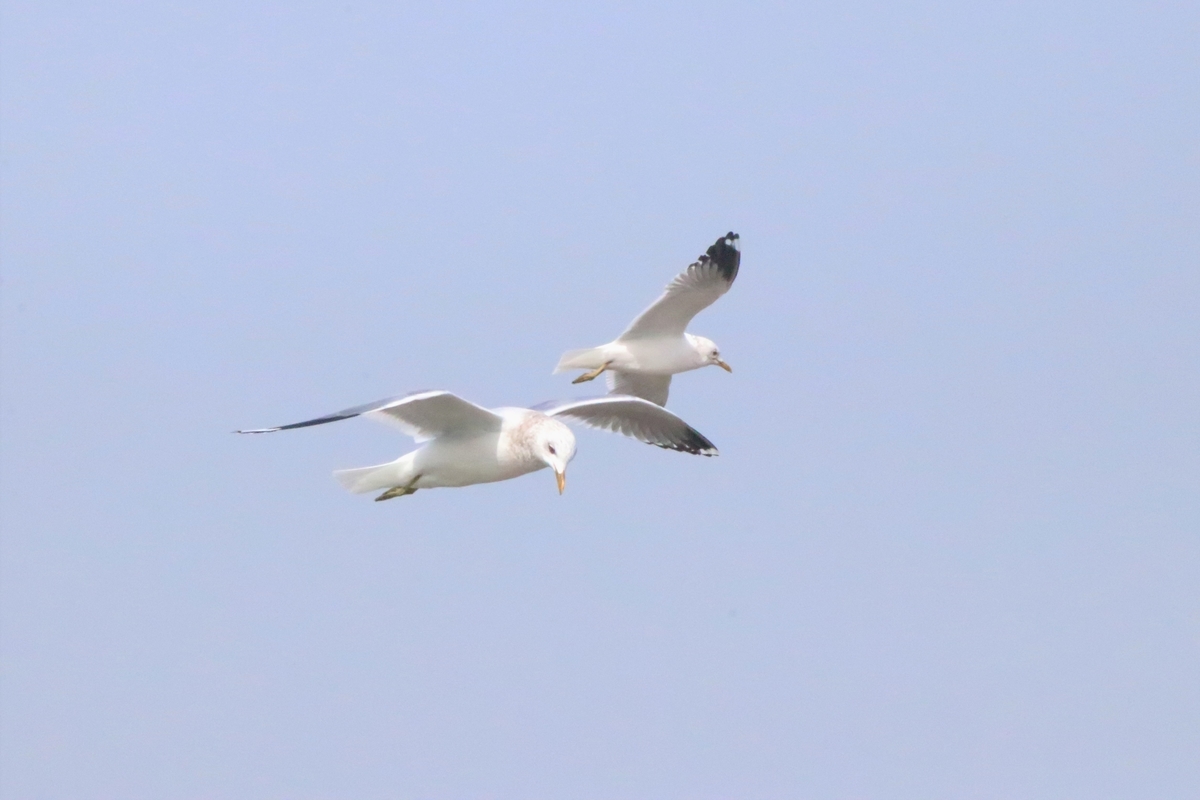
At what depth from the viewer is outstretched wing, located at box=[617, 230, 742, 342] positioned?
34.1 ft

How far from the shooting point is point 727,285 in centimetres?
1061

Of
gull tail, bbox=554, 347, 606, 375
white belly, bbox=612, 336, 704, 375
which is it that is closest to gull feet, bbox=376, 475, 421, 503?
gull tail, bbox=554, 347, 606, 375

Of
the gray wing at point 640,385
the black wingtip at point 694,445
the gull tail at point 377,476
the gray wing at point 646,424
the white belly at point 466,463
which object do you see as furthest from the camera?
the gray wing at point 640,385

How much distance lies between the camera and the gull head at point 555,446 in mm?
7383

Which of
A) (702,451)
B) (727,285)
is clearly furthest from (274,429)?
(727,285)

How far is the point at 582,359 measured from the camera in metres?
10.4

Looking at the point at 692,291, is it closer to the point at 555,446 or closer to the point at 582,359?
the point at 582,359

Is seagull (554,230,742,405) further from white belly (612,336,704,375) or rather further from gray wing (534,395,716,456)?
gray wing (534,395,716,456)

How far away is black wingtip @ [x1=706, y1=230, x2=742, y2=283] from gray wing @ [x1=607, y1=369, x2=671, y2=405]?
33.3 inches

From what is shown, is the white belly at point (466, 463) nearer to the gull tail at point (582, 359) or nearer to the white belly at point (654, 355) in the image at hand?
the gull tail at point (582, 359)

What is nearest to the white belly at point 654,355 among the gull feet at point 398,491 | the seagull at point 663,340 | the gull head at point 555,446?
the seagull at point 663,340

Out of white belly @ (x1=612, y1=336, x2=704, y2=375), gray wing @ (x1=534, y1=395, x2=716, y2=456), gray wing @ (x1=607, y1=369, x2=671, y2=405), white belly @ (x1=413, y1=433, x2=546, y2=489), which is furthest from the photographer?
gray wing @ (x1=607, y1=369, x2=671, y2=405)

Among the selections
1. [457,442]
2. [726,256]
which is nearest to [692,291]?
[726,256]

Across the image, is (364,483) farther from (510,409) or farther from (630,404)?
(630,404)
